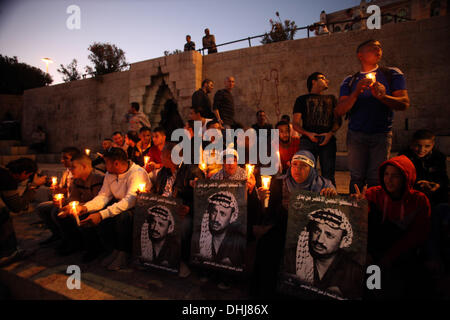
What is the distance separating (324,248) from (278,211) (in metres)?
0.78

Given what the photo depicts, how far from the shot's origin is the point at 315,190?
2.30m

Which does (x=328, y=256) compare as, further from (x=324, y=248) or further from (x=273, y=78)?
(x=273, y=78)

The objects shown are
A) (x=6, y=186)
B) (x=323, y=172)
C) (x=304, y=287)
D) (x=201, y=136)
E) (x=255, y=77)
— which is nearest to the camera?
(x=304, y=287)

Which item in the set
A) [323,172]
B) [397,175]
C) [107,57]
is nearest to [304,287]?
[397,175]

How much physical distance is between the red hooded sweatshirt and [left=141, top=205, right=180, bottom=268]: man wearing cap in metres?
1.93

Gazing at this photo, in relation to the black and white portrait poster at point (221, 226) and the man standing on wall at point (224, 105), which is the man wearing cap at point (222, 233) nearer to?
the black and white portrait poster at point (221, 226)

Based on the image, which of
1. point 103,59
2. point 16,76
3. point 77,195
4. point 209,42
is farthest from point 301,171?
point 16,76

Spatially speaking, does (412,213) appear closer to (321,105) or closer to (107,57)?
(321,105)

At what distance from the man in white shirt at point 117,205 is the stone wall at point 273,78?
23.2ft

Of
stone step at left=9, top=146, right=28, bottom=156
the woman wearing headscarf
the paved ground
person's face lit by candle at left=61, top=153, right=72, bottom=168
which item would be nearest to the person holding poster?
the woman wearing headscarf

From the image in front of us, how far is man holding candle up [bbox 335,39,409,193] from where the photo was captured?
2701 millimetres

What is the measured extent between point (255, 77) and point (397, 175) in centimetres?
821

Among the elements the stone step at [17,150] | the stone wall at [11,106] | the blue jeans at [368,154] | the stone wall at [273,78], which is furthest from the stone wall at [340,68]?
the stone wall at [11,106]
